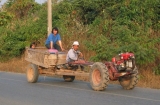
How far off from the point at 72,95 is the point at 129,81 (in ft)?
6.74

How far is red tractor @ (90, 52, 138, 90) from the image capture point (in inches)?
480

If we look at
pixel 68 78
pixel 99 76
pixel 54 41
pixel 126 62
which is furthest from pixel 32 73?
pixel 126 62

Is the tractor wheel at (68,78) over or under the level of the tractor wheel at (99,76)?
under

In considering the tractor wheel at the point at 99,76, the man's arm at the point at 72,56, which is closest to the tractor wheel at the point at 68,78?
the man's arm at the point at 72,56


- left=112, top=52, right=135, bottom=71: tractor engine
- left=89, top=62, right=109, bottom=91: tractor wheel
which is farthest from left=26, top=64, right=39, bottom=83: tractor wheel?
left=112, top=52, right=135, bottom=71: tractor engine

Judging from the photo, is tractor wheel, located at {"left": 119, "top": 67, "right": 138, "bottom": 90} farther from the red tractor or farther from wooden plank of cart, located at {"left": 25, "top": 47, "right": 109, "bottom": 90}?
wooden plank of cart, located at {"left": 25, "top": 47, "right": 109, "bottom": 90}

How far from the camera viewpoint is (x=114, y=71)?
40.5 feet

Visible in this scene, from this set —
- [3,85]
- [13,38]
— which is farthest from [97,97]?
[13,38]

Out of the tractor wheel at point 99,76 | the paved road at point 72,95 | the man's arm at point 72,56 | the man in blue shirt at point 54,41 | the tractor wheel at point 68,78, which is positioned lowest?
the paved road at point 72,95

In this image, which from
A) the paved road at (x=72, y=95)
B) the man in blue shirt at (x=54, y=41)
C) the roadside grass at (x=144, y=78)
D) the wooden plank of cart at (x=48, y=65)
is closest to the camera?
the paved road at (x=72, y=95)

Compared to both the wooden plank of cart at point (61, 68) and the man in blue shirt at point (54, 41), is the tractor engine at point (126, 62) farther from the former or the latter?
the man in blue shirt at point (54, 41)

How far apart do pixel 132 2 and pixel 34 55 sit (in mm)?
7568

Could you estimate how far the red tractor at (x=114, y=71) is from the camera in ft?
40.0

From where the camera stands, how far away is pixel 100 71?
1226 cm
